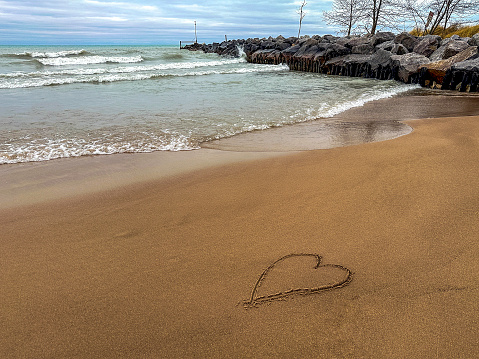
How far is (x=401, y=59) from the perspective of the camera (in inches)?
540

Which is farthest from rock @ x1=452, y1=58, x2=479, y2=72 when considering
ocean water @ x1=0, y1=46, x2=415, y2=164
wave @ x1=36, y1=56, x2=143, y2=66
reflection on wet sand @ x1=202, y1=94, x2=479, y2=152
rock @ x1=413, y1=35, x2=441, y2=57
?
wave @ x1=36, y1=56, x2=143, y2=66

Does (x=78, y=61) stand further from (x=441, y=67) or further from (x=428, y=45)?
(x=441, y=67)

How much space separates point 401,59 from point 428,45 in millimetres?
2890

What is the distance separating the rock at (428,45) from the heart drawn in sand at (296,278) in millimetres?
17117

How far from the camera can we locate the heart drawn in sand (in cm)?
162

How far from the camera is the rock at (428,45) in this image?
1484 centimetres

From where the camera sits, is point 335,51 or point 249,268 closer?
point 249,268

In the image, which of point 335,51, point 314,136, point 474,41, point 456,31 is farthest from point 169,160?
point 456,31

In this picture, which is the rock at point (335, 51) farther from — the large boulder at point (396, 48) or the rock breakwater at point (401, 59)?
the large boulder at point (396, 48)

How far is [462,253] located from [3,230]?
3.35 m

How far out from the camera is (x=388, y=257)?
6.10 ft

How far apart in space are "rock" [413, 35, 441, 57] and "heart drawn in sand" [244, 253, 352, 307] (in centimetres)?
1712

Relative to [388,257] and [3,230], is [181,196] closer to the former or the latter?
[3,230]

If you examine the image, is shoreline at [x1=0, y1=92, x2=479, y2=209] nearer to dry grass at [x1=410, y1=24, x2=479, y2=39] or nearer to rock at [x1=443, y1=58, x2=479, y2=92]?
rock at [x1=443, y1=58, x2=479, y2=92]
